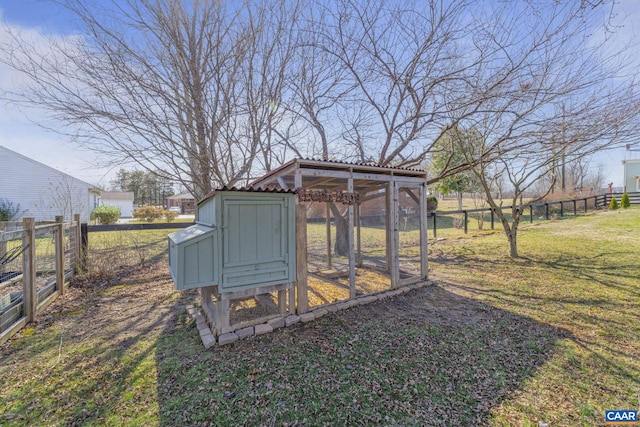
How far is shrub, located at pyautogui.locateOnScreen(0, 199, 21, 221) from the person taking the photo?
532 inches

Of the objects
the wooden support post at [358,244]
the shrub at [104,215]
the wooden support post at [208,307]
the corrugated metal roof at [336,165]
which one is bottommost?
the wooden support post at [208,307]

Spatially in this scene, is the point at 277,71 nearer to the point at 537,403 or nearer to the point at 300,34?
the point at 300,34

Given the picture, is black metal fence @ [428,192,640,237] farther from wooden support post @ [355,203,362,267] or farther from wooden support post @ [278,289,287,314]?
wooden support post @ [278,289,287,314]

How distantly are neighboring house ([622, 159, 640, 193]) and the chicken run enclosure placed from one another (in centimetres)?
3105

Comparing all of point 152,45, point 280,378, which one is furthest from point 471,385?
point 152,45

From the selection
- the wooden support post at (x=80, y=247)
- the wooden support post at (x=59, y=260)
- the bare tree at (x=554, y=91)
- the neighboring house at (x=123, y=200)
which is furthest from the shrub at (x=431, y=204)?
the neighboring house at (x=123, y=200)

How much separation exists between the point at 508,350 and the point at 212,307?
3.46 meters

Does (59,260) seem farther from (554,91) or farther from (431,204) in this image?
(431,204)

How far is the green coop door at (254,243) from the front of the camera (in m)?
3.08

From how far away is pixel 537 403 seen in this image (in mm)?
2135

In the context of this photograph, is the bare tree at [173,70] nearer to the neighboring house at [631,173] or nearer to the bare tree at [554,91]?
the bare tree at [554,91]

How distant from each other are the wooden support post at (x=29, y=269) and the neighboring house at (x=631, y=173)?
120ft

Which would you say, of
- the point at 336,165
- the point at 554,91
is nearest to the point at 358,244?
the point at 336,165

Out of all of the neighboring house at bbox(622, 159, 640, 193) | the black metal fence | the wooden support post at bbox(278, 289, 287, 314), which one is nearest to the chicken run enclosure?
the wooden support post at bbox(278, 289, 287, 314)
